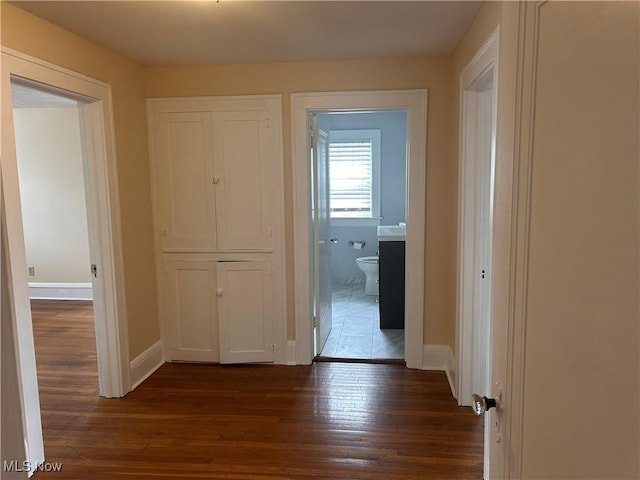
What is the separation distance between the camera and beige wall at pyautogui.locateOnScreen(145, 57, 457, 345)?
3.26 m

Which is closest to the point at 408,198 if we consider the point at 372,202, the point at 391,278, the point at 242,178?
the point at 391,278

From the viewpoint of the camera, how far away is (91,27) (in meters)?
2.53

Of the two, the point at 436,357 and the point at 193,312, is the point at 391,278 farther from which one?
the point at 193,312

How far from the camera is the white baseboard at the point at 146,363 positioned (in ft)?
10.8

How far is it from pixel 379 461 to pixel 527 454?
5.21 feet

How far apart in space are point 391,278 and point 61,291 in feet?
14.0

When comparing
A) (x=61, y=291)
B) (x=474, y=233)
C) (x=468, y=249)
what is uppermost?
(x=474, y=233)

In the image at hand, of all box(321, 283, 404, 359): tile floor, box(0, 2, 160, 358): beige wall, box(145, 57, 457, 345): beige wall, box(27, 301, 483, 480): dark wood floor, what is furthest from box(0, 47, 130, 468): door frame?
box(321, 283, 404, 359): tile floor

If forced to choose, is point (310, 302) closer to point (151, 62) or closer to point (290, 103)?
point (290, 103)

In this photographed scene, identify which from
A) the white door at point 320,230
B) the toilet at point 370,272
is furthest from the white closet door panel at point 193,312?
the toilet at point 370,272

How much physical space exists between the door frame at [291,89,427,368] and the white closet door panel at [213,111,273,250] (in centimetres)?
24

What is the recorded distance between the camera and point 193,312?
3.68 metres

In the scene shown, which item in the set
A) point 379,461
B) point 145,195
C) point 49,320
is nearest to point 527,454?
point 379,461

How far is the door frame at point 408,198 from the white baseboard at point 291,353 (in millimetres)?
26
